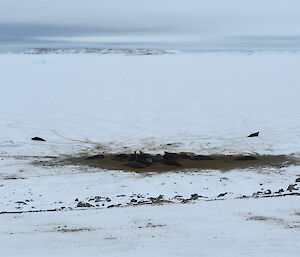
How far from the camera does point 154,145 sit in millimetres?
12992

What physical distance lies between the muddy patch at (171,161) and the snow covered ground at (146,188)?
0.46 metres

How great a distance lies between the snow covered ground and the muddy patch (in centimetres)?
46

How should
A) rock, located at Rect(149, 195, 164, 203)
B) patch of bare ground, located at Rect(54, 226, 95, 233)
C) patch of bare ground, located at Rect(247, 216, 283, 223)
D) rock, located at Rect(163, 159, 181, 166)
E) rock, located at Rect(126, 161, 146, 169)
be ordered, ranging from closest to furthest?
1. patch of bare ground, located at Rect(54, 226, 95, 233)
2. patch of bare ground, located at Rect(247, 216, 283, 223)
3. rock, located at Rect(149, 195, 164, 203)
4. rock, located at Rect(126, 161, 146, 169)
5. rock, located at Rect(163, 159, 181, 166)

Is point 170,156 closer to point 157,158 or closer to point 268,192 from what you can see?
point 157,158

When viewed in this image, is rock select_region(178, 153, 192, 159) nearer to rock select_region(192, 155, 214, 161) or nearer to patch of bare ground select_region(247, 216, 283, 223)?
rock select_region(192, 155, 214, 161)

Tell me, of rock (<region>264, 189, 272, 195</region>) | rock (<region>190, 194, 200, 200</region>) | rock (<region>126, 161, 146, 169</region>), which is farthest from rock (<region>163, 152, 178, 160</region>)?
rock (<region>264, 189, 272, 195</region>)

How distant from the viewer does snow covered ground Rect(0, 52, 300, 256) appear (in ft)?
17.8

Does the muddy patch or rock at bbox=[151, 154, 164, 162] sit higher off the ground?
rock at bbox=[151, 154, 164, 162]

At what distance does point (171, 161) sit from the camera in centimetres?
1090

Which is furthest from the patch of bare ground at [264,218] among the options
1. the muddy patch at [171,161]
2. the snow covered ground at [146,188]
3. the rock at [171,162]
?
the rock at [171,162]

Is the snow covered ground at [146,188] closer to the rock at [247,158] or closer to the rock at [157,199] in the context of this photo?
the rock at [157,199]

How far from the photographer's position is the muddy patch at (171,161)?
10547 mm

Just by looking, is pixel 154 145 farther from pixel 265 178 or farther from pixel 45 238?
pixel 45 238

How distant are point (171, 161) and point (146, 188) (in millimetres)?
2150
